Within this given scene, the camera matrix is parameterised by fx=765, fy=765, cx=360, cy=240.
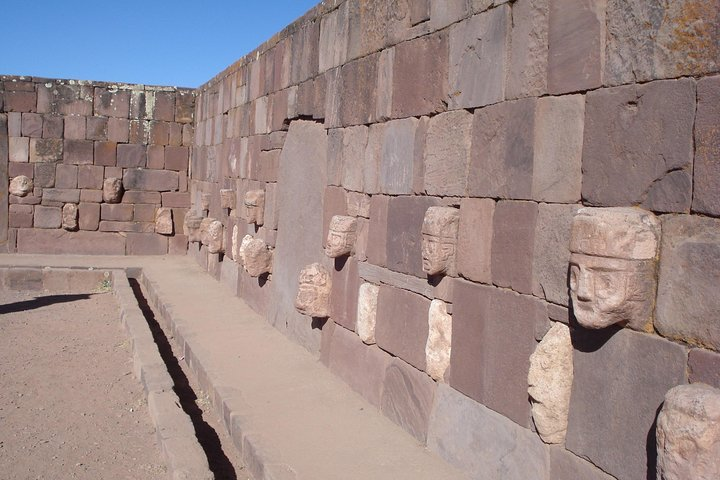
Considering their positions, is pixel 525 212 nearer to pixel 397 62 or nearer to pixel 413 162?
pixel 413 162

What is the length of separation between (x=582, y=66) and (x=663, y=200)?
775 mm

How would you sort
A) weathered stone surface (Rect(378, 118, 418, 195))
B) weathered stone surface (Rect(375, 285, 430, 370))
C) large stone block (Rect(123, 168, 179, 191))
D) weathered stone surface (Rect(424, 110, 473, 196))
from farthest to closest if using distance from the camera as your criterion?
large stone block (Rect(123, 168, 179, 191)) < weathered stone surface (Rect(378, 118, 418, 195)) < weathered stone surface (Rect(375, 285, 430, 370)) < weathered stone surface (Rect(424, 110, 473, 196))

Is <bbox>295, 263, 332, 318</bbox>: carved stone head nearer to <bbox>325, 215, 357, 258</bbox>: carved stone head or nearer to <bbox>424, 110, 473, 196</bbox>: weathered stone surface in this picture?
<bbox>325, 215, 357, 258</bbox>: carved stone head

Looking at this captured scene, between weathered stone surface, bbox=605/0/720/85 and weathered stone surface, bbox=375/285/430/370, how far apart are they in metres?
2.08

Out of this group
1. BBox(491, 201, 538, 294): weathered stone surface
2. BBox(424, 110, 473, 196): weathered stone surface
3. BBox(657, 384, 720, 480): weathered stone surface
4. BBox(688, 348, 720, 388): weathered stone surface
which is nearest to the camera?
BBox(657, 384, 720, 480): weathered stone surface

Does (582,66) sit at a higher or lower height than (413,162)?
higher

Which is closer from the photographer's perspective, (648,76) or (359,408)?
(648,76)

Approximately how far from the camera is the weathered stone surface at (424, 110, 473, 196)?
435cm

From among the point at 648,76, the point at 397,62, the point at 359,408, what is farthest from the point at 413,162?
the point at 648,76

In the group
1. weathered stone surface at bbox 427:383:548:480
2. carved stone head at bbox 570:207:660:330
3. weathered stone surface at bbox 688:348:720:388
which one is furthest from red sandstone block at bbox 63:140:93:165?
weathered stone surface at bbox 688:348:720:388

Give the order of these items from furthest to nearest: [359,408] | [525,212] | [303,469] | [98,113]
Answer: [98,113]
[359,408]
[303,469]
[525,212]

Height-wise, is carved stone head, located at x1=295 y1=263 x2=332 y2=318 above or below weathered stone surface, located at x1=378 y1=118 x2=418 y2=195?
below

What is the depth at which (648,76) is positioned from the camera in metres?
3.02

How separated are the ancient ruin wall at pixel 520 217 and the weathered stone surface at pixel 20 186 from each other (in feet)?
29.7
